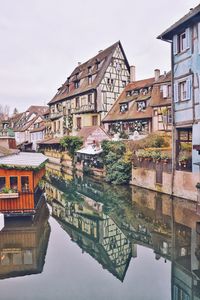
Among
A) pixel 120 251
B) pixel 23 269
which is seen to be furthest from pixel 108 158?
pixel 23 269

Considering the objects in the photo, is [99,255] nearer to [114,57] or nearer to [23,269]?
[23,269]

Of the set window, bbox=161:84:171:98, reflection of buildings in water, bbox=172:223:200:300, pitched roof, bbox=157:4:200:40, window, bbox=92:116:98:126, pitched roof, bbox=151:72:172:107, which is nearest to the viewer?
reflection of buildings in water, bbox=172:223:200:300

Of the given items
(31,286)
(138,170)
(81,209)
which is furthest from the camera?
(138,170)

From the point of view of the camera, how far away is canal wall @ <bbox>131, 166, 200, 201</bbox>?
14.1m

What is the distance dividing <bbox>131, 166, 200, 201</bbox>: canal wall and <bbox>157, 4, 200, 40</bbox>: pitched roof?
722cm

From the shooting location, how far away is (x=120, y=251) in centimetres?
915

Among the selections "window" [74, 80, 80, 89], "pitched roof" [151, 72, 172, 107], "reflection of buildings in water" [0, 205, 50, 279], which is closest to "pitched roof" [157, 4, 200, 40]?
"pitched roof" [151, 72, 172, 107]

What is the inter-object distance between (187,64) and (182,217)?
7.56 meters

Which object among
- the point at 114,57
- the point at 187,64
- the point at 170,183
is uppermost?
the point at 114,57

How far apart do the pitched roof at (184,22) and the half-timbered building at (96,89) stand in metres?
16.9

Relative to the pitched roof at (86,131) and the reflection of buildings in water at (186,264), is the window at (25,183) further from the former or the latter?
the pitched roof at (86,131)

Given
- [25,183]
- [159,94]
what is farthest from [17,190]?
[159,94]

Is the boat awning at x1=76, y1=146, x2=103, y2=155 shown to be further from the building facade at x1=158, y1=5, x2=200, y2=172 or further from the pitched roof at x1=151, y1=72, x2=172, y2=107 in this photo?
the building facade at x1=158, y1=5, x2=200, y2=172

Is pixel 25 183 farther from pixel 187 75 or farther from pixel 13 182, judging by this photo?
pixel 187 75
